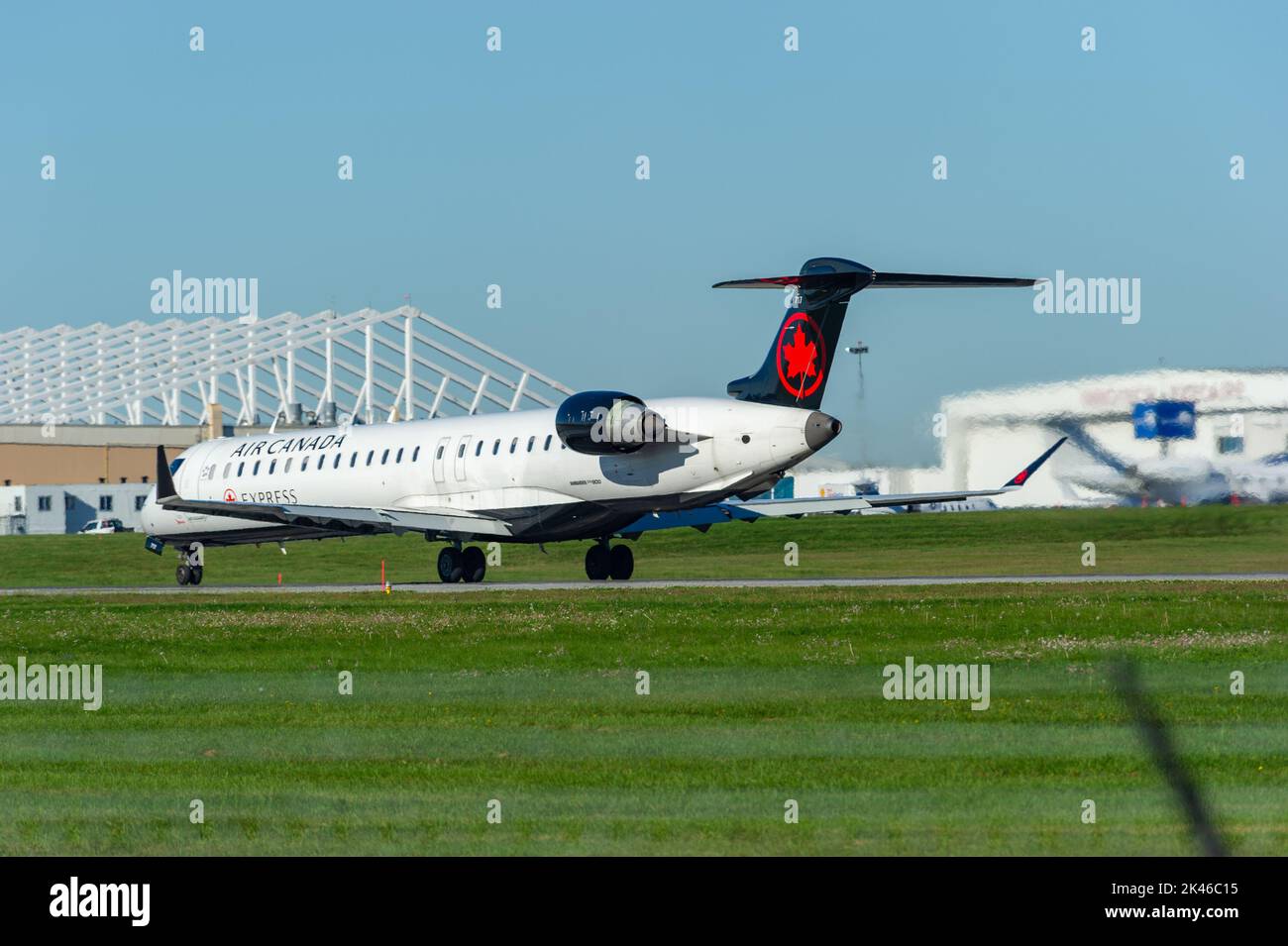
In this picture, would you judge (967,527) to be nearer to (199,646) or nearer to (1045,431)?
(1045,431)

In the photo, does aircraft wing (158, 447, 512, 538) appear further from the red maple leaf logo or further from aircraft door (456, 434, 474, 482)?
the red maple leaf logo

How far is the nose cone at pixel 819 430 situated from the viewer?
35375 millimetres

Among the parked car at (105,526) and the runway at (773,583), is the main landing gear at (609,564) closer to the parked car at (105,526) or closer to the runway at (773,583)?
the runway at (773,583)

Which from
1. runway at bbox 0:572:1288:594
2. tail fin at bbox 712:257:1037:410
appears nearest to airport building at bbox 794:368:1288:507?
runway at bbox 0:572:1288:594

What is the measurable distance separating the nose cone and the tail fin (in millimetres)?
1083

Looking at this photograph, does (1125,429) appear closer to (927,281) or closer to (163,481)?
(927,281)

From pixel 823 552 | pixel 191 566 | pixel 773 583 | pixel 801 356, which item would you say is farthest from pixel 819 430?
pixel 823 552

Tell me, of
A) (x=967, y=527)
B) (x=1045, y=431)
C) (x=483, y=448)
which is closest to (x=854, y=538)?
(x=967, y=527)

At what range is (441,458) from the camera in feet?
135

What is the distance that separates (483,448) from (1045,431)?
1546 centimetres

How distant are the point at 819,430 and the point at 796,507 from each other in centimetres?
701

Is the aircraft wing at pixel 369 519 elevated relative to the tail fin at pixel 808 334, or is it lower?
lower

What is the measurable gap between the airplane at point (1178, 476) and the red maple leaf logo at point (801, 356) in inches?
450

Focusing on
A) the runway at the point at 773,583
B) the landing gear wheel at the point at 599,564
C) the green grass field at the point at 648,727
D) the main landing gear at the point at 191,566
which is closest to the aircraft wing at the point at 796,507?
the landing gear wheel at the point at 599,564
